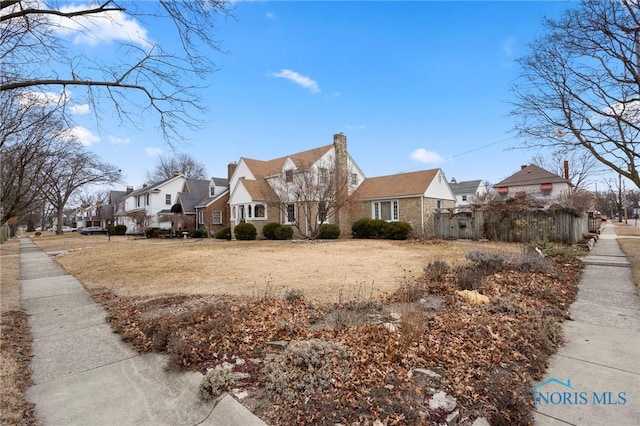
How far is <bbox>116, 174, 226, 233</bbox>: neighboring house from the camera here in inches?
1342

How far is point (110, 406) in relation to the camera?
3123 millimetres

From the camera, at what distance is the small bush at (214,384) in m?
3.13

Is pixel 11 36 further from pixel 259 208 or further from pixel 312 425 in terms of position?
pixel 259 208

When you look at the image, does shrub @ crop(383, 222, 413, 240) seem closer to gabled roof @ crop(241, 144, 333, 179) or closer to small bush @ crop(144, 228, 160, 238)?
gabled roof @ crop(241, 144, 333, 179)

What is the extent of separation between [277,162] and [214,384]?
27418mm

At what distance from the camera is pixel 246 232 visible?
24266 mm

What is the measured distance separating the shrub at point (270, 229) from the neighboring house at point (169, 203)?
508 inches

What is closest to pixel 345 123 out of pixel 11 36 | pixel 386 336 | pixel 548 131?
pixel 548 131

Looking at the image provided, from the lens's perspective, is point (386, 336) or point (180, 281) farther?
point (180, 281)

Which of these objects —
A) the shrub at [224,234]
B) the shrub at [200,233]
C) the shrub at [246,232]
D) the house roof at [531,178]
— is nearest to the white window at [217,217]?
the shrub at [200,233]

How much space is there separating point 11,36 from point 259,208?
19570 mm

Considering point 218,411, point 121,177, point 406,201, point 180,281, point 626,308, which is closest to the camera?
point 218,411

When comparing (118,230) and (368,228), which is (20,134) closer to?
(368,228)

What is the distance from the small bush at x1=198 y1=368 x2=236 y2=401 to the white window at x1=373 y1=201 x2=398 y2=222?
2128 cm
